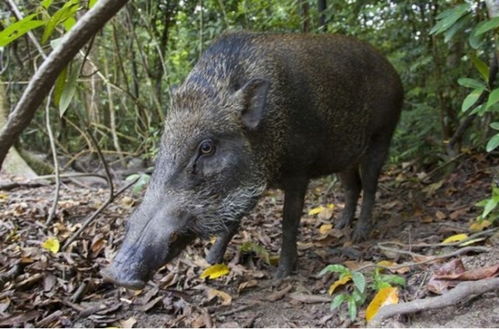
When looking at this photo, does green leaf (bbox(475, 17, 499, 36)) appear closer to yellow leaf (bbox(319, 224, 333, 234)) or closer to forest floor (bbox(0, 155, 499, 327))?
forest floor (bbox(0, 155, 499, 327))

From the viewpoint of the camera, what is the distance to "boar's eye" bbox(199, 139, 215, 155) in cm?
310

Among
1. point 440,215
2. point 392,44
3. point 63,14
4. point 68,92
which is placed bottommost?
point 440,215

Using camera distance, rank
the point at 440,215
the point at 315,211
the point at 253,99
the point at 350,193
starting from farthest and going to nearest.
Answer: the point at 315,211 < the point at 350,193 < the point at 440,215 < the point at 253,99

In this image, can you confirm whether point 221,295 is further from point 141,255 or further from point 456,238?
point 456,238

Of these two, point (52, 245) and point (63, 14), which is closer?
point (63, 14)

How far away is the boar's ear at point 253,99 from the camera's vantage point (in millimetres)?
3248

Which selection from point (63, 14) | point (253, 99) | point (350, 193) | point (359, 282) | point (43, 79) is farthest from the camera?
point (350, 193)

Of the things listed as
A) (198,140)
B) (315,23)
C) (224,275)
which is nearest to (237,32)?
(198,140)

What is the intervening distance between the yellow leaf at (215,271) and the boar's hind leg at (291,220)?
350mm

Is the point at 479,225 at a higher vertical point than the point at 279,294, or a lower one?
lower

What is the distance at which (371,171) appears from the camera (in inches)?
179

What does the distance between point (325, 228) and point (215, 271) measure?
4.81 ft

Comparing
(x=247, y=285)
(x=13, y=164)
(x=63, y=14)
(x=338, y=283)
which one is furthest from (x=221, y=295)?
(x=13, y=164)

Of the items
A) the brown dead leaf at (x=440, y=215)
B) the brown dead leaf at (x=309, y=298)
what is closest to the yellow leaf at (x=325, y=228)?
the brown dead leaf at (x=440, y=215)
